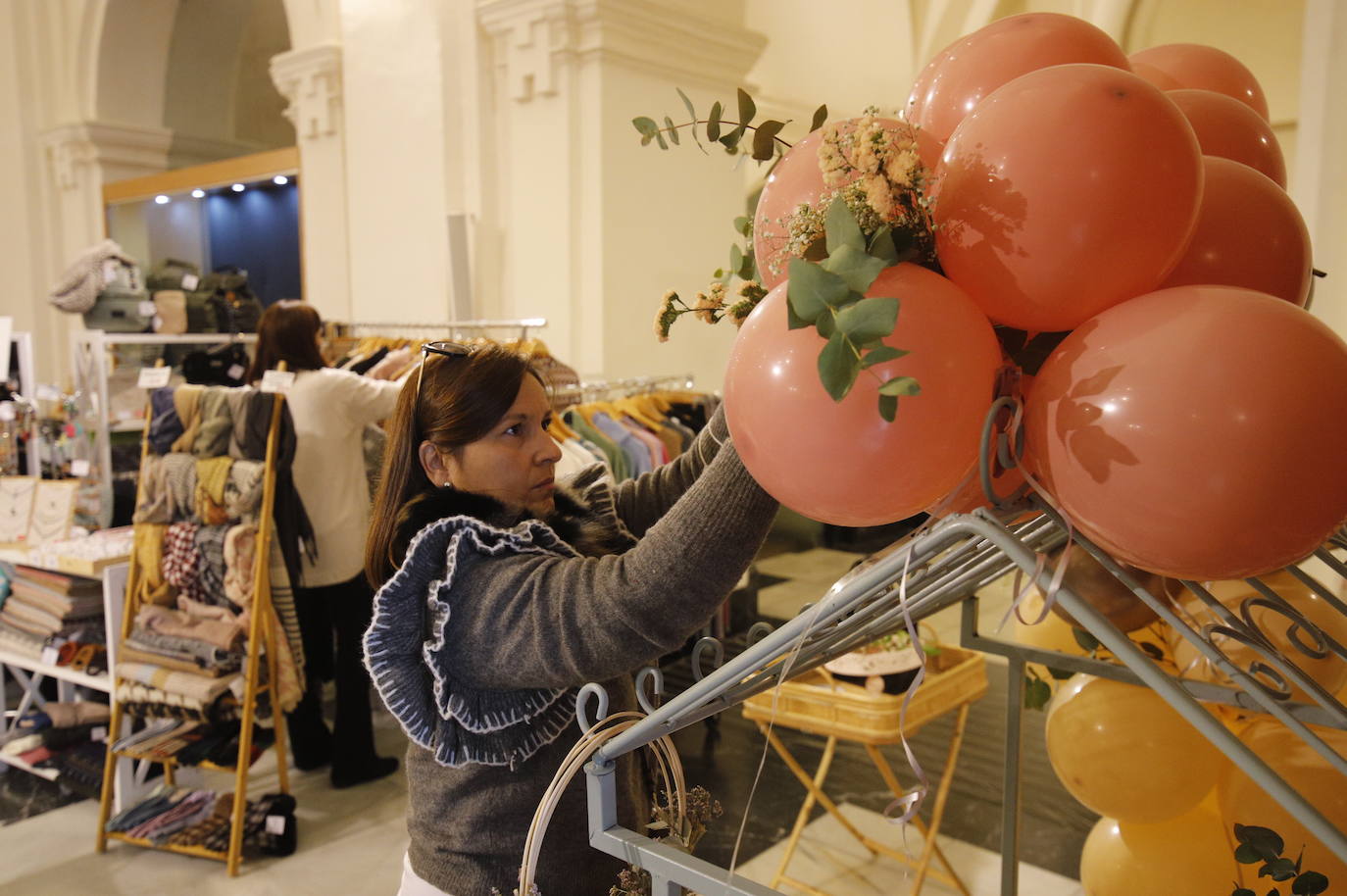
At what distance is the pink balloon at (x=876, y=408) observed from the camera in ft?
2.18

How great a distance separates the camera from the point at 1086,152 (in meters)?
0.65

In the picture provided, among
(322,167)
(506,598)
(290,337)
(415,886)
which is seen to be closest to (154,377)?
(290,337)

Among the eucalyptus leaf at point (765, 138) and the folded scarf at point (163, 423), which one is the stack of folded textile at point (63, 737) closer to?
the folded scarf at point (163, 423)

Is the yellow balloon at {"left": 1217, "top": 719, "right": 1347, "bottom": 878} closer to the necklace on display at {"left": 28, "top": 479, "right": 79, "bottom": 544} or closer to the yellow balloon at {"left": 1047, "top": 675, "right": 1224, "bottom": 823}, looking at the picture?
the yellow balloon at {"left": 1047, "top": 675, "right": 1224, "bottom": 823}

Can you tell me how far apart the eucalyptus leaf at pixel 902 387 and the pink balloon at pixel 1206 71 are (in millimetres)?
677

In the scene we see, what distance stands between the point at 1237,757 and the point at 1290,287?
0.42 meters

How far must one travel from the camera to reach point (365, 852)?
3143 millimetres

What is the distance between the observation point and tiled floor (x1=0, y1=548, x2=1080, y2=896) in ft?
9.63

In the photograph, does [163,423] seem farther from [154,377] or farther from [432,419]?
[432,419]

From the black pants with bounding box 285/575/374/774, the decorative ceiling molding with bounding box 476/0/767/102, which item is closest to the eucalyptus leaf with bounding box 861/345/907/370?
the black pants with bounding box 285/575/374/774

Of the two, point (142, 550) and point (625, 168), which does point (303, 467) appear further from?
point (625, 168)

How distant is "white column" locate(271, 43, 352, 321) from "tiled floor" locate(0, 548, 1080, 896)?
2.80 metres

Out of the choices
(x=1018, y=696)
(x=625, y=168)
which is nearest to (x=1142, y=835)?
(x=1018, y=696)

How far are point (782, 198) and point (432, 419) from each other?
27.2 inches
